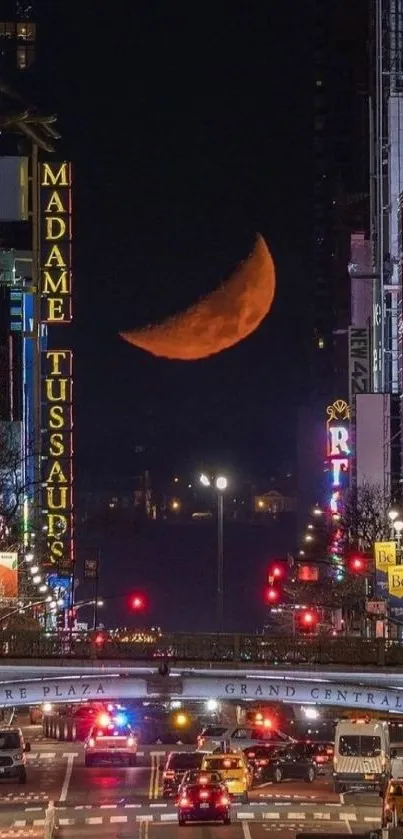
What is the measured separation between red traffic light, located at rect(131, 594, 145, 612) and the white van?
12688mm

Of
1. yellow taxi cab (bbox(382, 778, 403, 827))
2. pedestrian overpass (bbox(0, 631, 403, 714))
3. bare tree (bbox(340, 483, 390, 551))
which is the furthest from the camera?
bare tree (bbox(340, 483, 390, 551))

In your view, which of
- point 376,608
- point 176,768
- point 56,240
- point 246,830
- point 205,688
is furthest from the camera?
point 56,240

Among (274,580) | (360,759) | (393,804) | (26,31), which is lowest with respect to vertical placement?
(360,759)

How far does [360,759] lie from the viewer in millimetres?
77062

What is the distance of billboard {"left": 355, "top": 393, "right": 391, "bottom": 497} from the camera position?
13625 cm

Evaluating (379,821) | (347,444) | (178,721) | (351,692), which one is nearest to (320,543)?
(347,444)

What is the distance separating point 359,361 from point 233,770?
3520 inches

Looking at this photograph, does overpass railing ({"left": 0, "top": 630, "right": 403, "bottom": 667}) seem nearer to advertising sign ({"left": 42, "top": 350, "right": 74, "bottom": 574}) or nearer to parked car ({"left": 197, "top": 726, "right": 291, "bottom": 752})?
parked car ({"left": 197, "top": 726, "right": 291, "bottom": 752})

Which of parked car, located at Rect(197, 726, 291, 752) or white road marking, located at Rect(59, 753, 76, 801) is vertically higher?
parked car, located at Rect(197, 726, 291, 752)

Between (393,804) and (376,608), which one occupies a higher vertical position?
(376,608)

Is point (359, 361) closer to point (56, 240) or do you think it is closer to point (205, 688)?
point (56, 240)

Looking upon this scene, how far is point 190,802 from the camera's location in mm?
60750

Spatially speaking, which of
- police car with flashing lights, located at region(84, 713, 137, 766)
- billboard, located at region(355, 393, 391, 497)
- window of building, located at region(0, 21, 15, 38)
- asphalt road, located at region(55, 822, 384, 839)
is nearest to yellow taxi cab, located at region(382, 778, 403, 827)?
asphalt road, located at region(55, 822, 384, 839)

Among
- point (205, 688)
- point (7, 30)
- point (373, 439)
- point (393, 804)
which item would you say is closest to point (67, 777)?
point (205, 688)
